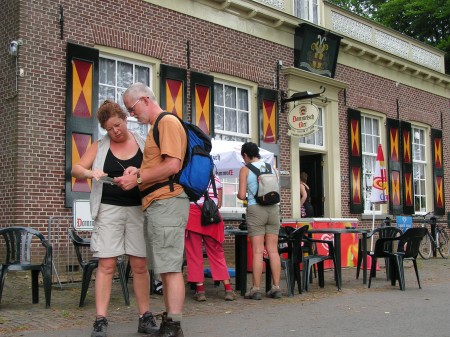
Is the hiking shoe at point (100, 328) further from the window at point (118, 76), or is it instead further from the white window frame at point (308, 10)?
the white window frame at point (308, 10)

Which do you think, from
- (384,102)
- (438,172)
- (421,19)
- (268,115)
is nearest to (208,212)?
(268,115)

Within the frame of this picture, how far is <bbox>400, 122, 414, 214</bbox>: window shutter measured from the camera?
17.0m

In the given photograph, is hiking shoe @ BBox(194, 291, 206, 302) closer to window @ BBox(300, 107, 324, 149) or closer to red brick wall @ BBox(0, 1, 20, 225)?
red brick wall @ BBox(0, 1, 20, 225)

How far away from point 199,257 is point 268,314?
121 cm

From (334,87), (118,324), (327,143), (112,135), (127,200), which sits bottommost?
(118,324)

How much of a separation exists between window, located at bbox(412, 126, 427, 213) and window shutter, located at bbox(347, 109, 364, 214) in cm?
319

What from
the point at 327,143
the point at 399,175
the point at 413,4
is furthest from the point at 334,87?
the point at 413,4

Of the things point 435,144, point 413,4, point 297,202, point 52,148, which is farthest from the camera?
point 413,4

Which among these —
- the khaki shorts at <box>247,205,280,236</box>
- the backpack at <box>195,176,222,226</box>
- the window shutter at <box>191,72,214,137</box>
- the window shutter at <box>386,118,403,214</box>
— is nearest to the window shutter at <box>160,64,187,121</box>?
the window shutter at <box>191,72,214,137</box>

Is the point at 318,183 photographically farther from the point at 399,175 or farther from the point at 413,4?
the point at 413,4

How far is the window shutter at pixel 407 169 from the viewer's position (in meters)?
17.0

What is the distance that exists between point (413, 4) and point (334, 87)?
1239cm

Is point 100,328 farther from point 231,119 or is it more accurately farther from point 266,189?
point 231,119

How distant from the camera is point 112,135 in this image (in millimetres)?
4984
